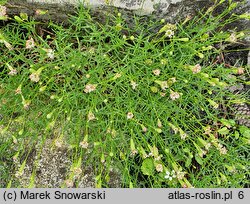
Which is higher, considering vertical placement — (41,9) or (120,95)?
(41,9)

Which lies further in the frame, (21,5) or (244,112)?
(244,112)

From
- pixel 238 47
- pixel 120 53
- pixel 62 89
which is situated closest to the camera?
pixel 62 89

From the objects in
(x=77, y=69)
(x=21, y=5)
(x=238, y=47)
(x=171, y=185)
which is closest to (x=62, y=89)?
(x=77, y=69)

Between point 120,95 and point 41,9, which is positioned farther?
point 120,95

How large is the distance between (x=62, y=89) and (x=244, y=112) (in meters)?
1.40

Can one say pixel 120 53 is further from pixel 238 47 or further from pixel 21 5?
pixel 238 47

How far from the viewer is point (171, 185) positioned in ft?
8.51

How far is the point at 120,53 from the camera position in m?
2.52

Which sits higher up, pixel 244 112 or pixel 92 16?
pixel 92 16

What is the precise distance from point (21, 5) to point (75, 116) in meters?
0.83

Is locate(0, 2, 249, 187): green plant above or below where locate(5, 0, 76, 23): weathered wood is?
below

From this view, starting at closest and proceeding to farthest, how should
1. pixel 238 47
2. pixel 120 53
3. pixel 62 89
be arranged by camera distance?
pixel 62 89 < pixel 120 53 < pixel 238 47

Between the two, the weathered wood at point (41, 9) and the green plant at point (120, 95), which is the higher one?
the weathered wood at point (41, 9)

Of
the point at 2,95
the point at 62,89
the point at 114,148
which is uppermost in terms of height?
the point at 62,89
